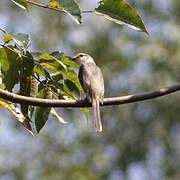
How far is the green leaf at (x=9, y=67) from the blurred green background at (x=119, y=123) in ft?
33.6

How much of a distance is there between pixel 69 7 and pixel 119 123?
11559 mm

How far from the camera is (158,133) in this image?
1402 centimetres

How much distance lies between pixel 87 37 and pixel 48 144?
2.38 m

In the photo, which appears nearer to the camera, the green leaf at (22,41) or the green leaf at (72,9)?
the green leaf at (72,9)

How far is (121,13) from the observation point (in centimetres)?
257

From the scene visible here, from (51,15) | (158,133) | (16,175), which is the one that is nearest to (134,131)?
(158,133)

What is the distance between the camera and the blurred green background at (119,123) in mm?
13531

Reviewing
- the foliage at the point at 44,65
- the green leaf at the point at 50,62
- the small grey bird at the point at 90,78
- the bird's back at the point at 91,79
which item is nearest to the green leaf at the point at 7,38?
the foliage at the point at 44,65

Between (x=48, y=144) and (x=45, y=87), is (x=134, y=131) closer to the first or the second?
(x=48, y=144)

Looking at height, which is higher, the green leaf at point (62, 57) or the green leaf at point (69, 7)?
the green leaf at point (69, 7)

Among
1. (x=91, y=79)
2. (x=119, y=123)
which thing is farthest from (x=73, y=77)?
(x=119, y=123)

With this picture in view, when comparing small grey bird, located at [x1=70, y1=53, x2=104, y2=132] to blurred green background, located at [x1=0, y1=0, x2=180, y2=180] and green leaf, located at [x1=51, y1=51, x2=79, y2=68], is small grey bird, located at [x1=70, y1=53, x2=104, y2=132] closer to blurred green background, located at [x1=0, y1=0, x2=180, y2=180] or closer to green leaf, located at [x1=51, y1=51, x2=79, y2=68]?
green leaf, located at [x1=51, y1=51, x2=79, y2=68]

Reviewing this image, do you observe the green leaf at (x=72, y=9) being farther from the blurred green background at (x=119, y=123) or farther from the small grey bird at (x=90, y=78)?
the blurred green background at (x=119, y=123)

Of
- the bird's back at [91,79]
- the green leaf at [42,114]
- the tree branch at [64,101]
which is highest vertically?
the tree branch at [64,101]
